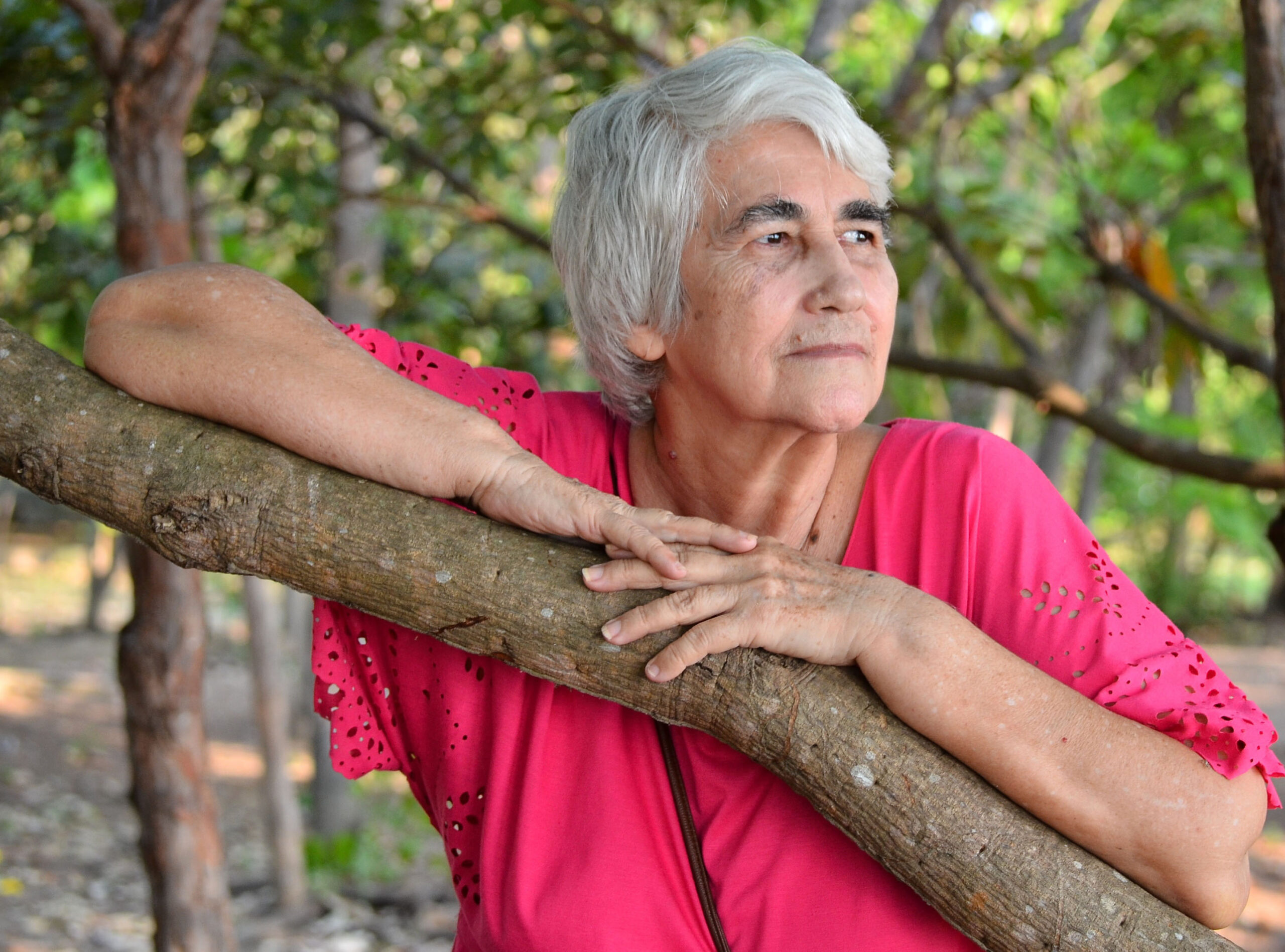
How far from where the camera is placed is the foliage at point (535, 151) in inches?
141

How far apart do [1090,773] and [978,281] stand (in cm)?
256

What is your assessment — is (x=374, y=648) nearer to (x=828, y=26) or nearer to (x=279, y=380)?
(x=279, y=380)

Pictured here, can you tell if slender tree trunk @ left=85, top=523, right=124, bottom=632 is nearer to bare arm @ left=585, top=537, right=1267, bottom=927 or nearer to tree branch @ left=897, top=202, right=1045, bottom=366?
tree branch @ left=897, top=202, right=1045, bottom=366

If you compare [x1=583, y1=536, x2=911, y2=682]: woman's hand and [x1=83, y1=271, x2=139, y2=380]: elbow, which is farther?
[x1=83, y1=271, x2=139, y2=380]: elbow

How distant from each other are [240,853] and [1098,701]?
5.51m

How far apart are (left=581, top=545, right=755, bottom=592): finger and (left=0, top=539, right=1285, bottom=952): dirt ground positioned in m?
2.93

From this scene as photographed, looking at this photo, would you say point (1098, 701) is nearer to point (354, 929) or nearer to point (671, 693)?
point (671, 693)

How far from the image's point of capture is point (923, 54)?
3.83 meters

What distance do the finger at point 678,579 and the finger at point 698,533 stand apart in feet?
0.04

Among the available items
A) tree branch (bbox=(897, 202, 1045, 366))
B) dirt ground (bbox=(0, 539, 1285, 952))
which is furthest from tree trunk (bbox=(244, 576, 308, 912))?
tree branch (bbox=(897, 202, 1045, 366))

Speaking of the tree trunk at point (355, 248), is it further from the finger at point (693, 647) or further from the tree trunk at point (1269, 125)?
the finger at point (693, 647)

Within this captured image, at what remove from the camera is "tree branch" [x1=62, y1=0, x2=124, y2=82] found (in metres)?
2.17

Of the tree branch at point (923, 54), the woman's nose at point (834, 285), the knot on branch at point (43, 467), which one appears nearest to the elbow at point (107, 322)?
the knot on branch at point (43, 467)

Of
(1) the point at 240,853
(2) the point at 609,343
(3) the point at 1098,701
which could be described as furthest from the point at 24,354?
(1) the point at 240,853
